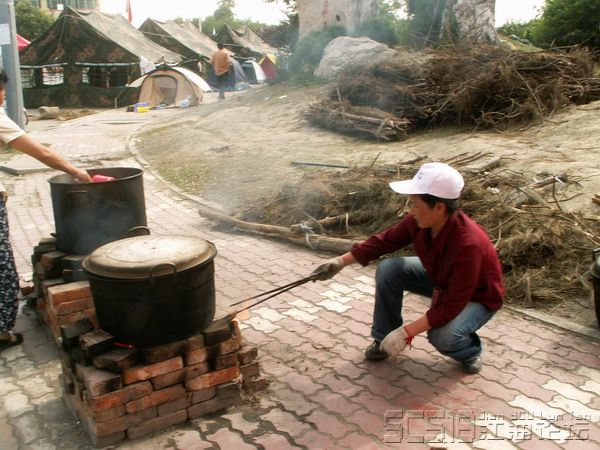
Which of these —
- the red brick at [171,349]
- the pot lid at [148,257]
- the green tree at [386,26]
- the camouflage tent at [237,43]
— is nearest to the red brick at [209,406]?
the red brick at [171,349]

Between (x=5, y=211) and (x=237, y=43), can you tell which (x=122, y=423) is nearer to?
(x=5, y=211)

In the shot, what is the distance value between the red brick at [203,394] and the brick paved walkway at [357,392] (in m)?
0.12

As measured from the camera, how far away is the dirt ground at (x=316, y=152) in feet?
22.6

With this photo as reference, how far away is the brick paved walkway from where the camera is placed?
113 inches

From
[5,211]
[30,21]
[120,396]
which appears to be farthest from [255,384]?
[30,21]

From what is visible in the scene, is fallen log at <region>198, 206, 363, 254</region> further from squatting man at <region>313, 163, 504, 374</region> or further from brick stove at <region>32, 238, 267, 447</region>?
brick stove at <region>32, 238, 267, 447</region>

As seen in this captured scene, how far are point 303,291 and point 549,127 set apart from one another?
6.32m

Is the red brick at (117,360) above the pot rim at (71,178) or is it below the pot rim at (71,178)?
below

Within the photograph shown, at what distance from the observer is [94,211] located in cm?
371

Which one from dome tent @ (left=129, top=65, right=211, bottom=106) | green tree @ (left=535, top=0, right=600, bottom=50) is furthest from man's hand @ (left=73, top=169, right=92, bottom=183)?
dome tent @ (left=129, top=65, right=211, bottom=106)

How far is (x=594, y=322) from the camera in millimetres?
4086

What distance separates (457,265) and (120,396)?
1.89 metres

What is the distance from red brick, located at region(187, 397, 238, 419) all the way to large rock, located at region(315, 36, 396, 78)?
1264 cm

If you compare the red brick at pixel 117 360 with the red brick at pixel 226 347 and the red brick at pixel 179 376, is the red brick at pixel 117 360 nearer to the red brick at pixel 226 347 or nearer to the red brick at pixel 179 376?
the red brick at pixel 179 376
